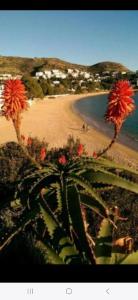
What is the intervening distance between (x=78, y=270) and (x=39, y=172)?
152cm

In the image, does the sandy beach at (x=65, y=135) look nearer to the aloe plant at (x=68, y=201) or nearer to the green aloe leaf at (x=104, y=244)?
the aloe plant at (x=68, y=201)

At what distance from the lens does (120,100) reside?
4.11m

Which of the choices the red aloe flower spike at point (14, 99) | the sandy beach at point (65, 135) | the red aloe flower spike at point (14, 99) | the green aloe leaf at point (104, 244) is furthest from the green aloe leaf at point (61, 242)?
the sandy beach at point (65, 135)

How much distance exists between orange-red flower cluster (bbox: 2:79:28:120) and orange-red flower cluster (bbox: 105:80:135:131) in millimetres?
784

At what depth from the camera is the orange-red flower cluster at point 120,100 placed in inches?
162

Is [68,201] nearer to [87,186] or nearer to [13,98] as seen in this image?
[87,186]

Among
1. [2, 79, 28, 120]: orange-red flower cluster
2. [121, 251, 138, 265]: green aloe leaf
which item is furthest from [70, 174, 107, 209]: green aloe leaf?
[2, 79, 28, 120]: orange-red flower cluster

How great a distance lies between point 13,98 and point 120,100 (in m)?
0.95

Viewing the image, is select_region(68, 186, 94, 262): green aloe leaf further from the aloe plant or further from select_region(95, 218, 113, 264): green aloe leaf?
select_region(95, 218, 113, 264): green aloe leaf

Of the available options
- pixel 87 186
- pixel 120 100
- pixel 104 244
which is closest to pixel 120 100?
pixel 120 100

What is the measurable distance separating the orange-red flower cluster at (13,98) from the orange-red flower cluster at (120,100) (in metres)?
0.78

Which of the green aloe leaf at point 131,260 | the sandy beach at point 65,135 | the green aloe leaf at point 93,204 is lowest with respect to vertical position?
the sandy beach at point 65,135

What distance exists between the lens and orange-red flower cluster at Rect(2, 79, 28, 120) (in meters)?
4.17

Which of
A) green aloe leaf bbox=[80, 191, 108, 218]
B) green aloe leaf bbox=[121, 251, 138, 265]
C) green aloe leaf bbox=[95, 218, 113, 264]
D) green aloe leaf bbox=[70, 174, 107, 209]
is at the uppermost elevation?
green aloe leaf bbox=[70, 174, 107, 209]
